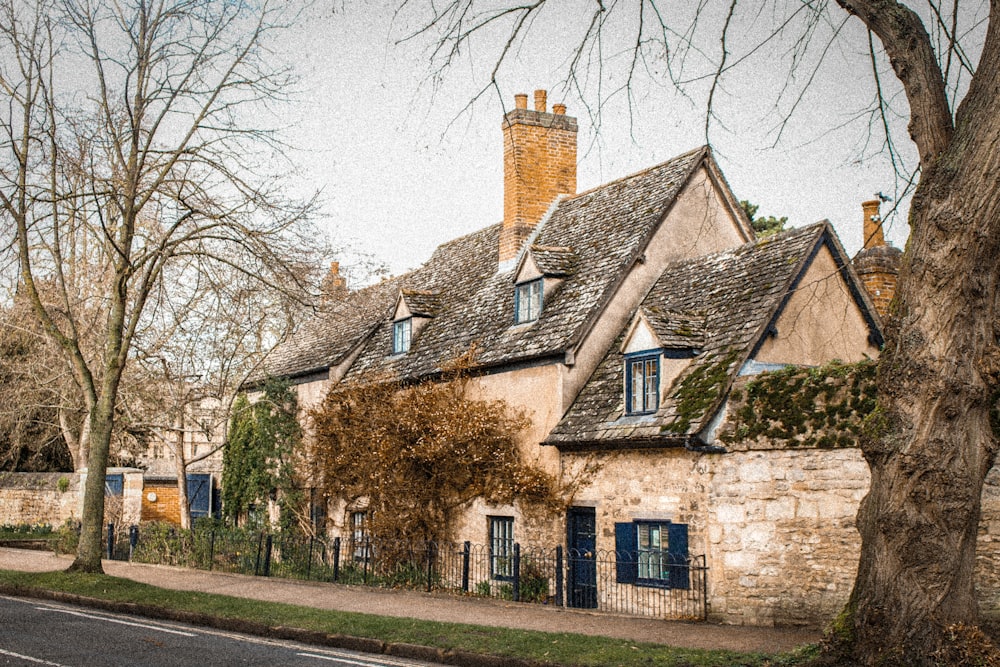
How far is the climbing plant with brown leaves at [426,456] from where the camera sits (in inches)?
822

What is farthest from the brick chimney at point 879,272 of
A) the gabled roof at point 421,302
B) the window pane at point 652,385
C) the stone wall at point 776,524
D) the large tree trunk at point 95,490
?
the large tree trunk at point 95,490

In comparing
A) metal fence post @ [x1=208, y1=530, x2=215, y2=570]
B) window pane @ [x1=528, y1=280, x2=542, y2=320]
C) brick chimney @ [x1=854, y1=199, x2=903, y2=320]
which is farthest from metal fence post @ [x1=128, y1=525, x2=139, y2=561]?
brick chimney @ [x1=854, y1=199, x2=903, y2=320]

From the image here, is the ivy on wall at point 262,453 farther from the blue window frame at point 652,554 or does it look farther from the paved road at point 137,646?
the paved road at point 137,646

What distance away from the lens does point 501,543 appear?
70.1 ft

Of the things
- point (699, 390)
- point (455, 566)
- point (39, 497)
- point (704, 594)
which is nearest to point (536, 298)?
point (455, 566)

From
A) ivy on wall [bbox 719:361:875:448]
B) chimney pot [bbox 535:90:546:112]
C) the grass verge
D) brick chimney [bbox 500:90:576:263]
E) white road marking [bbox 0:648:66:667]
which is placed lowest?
the grass verge

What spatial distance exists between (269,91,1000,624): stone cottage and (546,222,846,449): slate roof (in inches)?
1.6

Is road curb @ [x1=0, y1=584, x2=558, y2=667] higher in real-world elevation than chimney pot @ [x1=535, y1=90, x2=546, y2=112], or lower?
lower

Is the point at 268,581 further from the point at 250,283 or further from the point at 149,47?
the point at 149,47

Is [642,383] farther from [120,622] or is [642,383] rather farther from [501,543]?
[120,622]

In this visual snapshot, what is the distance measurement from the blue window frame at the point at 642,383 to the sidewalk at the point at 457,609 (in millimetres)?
3990

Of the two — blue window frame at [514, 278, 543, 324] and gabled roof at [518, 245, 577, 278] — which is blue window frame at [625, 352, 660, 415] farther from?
gabled roof at [518, 245, 577, 278]

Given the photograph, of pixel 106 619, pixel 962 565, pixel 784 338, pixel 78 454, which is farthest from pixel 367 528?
pixel 78 454

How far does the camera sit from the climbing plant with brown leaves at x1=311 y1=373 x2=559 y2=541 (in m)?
20.9
